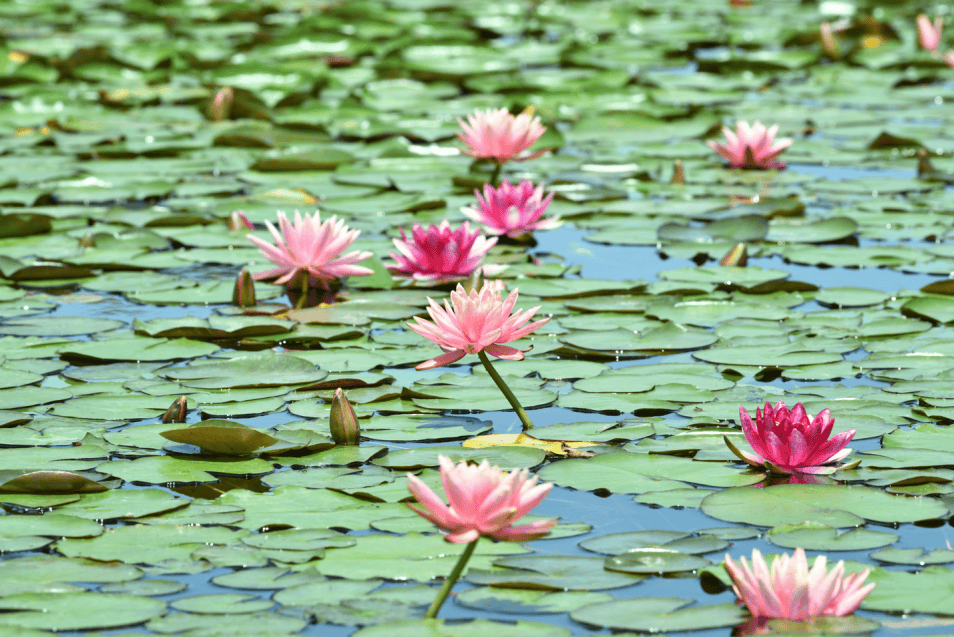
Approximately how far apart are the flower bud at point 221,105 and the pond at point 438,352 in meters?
0.02

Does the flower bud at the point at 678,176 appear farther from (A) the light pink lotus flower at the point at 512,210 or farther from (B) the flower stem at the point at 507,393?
(B) the flower stem at the point at 507,393

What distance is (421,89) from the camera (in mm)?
7727

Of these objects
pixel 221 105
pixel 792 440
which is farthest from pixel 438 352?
pixel 221 105

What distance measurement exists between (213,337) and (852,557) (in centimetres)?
205

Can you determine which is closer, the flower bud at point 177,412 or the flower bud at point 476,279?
the flower bud at point 177,412

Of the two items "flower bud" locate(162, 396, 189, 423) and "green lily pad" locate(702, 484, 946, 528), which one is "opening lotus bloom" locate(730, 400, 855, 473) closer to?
"green lily pad" locate(702, 484, 946, 528)

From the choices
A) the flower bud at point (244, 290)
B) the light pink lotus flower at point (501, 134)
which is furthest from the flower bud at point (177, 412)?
the light pink lotus flower at point (501, 134)

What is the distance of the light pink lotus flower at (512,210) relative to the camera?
14.8ft

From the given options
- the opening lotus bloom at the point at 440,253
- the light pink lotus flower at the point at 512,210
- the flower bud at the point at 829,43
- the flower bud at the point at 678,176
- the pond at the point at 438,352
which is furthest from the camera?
the flower bud at the point at 829,43

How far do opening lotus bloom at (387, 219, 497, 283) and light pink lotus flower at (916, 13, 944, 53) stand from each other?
5747mm

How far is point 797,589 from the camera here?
1988mm

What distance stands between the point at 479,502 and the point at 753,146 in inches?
156

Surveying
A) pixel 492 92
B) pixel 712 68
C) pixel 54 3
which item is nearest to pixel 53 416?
pixel 492 92

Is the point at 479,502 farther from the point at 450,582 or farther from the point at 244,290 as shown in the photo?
the point at 244,290
